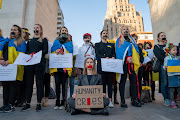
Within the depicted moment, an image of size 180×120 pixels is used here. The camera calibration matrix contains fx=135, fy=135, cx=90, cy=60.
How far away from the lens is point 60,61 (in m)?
2.94

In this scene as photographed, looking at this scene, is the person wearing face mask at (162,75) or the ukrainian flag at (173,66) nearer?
the ukrainian flag at (173,66)

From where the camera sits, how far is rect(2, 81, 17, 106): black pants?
8.94 feet

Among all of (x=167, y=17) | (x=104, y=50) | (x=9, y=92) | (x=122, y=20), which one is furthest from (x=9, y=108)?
(x=122, y=20)

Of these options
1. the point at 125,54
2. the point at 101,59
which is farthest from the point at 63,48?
the point at 125,54

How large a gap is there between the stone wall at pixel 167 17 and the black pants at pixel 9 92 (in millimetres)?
6590

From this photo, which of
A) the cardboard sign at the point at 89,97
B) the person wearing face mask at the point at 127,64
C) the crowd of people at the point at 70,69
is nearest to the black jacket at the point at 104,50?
the crowd of people at the point at 70,69

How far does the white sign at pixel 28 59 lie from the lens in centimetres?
272

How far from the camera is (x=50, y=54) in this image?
2.96 meters

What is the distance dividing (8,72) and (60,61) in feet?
3.48

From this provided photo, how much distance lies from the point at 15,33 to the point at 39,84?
1.29 meters

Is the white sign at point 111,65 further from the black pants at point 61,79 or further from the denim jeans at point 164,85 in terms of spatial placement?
the denim jeans at point 164,85

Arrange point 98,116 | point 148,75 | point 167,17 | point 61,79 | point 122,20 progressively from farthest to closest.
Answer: point 122,20 → point 167,17 → point 148,75 → point 61,79 → point 98,116

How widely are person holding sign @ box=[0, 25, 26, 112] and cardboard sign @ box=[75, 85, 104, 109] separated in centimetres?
144

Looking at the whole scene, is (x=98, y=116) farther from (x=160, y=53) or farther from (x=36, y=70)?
(x=160, y=53)
